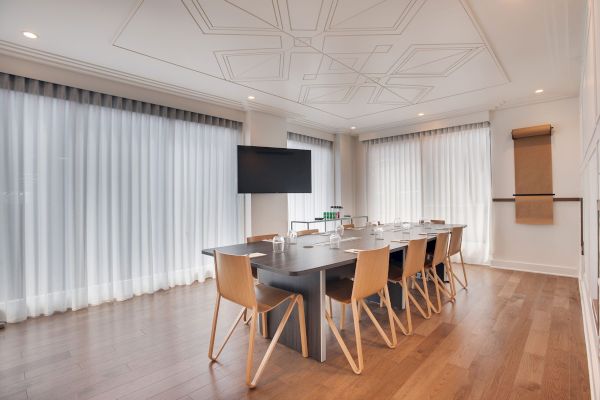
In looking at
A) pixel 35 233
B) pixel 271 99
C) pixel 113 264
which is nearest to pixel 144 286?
pixel 113 264

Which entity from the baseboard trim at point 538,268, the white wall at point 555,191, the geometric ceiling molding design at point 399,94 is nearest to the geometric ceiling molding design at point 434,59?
the geometric ceiling molding design at point 399,94

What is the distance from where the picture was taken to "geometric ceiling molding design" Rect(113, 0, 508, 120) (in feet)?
7.88

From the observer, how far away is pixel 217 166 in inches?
186

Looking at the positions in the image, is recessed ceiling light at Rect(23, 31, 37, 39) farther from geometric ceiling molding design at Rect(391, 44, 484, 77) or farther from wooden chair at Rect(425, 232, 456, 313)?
wooden chair at Rect(425, 232, 456, 313)

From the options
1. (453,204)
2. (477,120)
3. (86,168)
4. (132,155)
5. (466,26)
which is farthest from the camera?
(453,204)

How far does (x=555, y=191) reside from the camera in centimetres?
459

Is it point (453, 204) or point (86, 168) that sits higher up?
point (86, 168)

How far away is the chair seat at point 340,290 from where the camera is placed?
2249mm

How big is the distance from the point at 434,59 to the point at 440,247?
6.83 feet

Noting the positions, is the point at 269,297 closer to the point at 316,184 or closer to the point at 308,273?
the point at 308,273

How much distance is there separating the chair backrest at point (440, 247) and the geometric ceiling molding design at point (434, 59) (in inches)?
76.0

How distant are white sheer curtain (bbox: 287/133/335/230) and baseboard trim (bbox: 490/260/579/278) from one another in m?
3.34

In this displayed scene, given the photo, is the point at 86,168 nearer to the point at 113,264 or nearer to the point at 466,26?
the point at 113,264

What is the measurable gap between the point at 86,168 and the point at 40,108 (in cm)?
73
